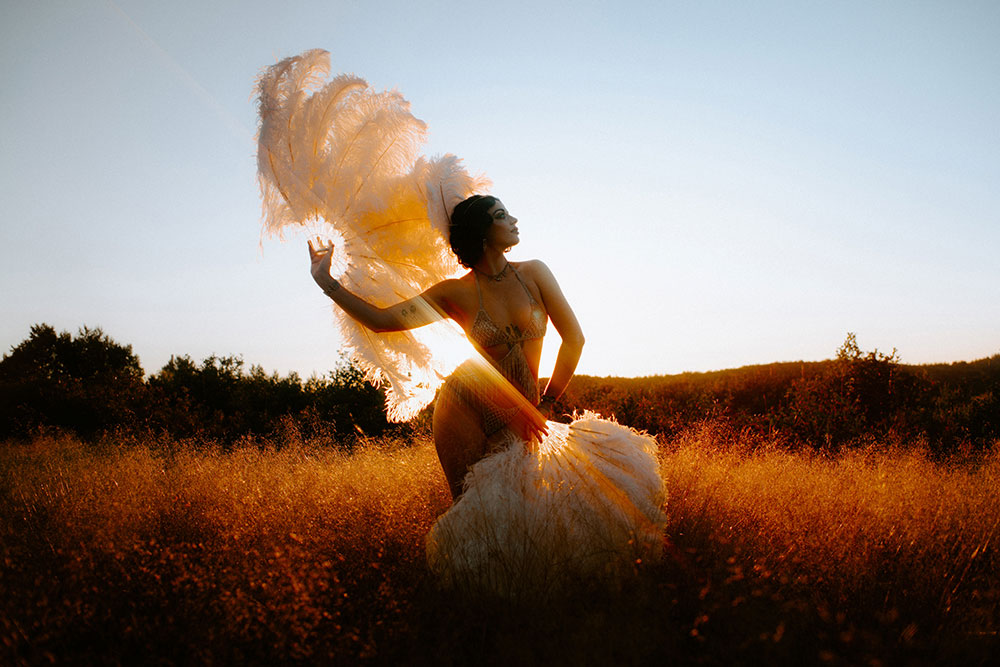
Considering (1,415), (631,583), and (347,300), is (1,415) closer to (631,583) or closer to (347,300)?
(347,300)

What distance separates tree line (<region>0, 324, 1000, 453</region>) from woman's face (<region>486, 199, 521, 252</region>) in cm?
517

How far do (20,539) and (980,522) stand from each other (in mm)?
6436

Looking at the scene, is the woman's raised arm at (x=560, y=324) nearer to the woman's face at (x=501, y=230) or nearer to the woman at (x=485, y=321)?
the woman at (x=485, y=321)

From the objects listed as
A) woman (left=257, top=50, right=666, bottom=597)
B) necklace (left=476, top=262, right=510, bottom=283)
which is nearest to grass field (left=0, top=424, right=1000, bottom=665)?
woman (left=257, top=50, right=666, bottom=597)

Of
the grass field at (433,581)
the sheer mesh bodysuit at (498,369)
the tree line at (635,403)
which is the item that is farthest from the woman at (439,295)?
the tree line at (635,403)

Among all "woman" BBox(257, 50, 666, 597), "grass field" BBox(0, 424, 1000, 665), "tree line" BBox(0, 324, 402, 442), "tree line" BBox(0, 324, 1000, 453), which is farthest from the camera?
"tree line" BBox(0, 324, 402, 442)

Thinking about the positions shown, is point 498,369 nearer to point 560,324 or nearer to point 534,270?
point 560,324

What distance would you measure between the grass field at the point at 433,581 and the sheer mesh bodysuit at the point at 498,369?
3.16 ft

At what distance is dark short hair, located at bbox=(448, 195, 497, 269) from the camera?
339 centimetres

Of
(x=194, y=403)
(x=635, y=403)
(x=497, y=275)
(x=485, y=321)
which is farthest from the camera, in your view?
(x=194, y=403)

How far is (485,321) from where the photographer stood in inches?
131

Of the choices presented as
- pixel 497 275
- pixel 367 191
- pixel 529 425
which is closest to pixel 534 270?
pixel 497 275

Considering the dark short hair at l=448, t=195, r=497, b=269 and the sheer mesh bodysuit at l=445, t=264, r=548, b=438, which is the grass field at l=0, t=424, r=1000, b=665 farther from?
the dark short hair at l=448, t=195, r=497, b=269

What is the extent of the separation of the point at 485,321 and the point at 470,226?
63 cm
